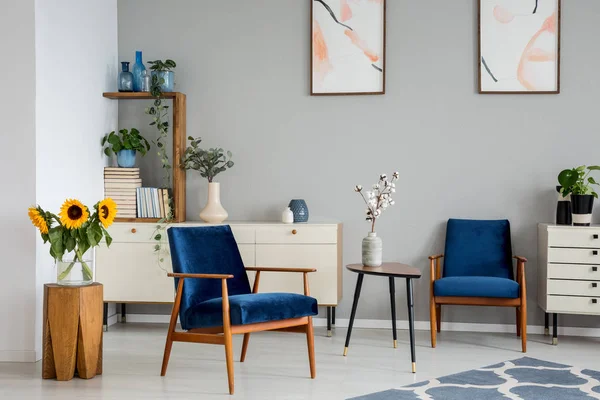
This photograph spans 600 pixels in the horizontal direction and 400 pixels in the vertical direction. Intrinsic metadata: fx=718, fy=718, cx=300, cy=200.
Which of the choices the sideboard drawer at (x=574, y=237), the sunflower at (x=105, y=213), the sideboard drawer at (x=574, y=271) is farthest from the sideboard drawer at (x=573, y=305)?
the sunflower at (x=105, y=213)

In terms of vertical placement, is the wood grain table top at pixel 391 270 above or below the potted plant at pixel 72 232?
below

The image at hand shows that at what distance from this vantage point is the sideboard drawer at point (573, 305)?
4.96 meters

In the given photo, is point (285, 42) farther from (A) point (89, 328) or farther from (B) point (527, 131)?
(A) point (89, 328)

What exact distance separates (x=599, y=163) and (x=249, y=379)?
3147mm

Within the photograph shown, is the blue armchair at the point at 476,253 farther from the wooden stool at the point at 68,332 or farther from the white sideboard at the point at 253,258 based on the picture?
the wooden stool at the point at 68,332

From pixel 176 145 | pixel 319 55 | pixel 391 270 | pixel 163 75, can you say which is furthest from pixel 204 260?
pixel 319 55

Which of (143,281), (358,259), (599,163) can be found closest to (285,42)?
(358,259)

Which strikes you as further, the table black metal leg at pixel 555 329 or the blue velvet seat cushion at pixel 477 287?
the table black metal leg at pixel 555 329

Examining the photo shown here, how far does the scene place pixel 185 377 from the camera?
412 cm

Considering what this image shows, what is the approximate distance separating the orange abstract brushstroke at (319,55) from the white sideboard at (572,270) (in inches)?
80.5

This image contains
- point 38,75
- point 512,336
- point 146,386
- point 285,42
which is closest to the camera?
point 146,386

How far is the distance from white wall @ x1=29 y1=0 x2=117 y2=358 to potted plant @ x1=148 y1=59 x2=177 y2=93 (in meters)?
0.41

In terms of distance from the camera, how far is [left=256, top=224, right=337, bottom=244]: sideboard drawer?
5.25 metres

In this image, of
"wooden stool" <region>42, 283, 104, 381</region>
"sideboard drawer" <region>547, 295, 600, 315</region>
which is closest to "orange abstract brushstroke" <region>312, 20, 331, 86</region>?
"sideboard drawer" <region>547, 295, 600, 315</region>
